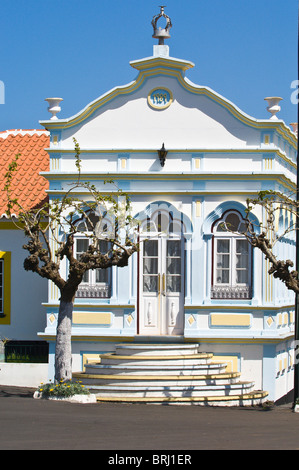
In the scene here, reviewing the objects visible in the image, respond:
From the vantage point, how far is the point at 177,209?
22.0 metres

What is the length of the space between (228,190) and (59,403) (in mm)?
6375

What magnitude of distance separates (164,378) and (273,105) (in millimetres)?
6418

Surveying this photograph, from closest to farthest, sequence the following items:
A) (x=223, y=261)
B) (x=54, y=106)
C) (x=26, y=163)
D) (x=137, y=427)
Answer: (x=137, y=427) → (x=223, y=261) → (x=54, y=106) → (x=26, y=163)

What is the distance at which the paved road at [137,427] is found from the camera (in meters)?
13.9

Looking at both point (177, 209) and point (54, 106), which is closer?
point (177, 209)

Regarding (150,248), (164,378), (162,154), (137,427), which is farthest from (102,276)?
(137,427)

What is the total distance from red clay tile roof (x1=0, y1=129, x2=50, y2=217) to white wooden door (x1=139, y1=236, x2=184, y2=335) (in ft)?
12.1

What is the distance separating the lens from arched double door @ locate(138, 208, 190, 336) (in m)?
22.0

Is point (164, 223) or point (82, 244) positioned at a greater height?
point (164, 223)

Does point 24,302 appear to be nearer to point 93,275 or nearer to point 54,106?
point 93,275

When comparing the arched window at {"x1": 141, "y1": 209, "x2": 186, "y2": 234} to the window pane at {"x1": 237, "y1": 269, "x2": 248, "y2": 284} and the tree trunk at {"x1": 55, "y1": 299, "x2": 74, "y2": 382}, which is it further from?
the tree trunk at {"x1": 55, "y1": 299, "x2": 74, "y2": 382}

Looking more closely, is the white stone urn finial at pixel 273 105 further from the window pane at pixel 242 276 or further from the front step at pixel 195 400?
the front step at pixel 195 400

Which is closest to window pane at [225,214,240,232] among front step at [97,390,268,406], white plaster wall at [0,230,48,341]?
front step at [97,390,268,406]
